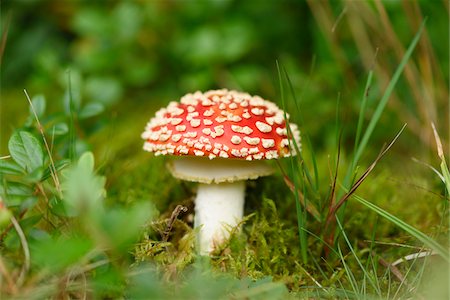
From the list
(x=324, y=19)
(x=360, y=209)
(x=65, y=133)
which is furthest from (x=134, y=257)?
(x=324, y=19)

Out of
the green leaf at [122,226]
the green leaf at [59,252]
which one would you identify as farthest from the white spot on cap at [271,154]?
the green leaf at [59,252]

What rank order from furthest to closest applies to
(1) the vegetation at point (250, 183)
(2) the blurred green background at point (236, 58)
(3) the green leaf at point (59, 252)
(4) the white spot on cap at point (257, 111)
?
(2) the blurred green background at point (236, 58), (4) the white spot on cap at point (257, 111), (1) the vegetation at point (250, 183), (3) the green leaf at point (59, 252)

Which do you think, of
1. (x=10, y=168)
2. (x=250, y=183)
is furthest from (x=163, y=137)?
(x=250, y=183)

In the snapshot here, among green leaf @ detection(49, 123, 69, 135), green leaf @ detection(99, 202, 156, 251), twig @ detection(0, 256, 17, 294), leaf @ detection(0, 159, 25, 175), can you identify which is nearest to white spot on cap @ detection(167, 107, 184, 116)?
green leaf @ detection(49, 123, 69, 135)

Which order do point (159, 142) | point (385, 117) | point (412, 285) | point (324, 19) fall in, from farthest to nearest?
point (385, 117) < point (324, 19) < point (159, 142) < point (412, 285)

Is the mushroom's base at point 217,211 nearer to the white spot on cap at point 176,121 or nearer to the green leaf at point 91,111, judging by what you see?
the white spot on cap at point 176,121

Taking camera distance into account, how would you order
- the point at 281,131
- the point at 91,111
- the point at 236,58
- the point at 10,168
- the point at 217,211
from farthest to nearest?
the point at 236,58
the point at 91,111
the point at 217,211
the point at 281,131
the point at 10,168

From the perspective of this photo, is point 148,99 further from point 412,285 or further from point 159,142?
point 412,285

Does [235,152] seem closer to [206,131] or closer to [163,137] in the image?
[206,131]
